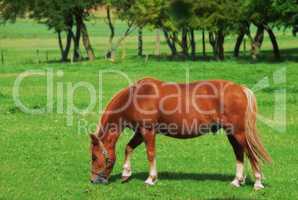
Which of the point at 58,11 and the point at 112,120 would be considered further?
the point at 58,11

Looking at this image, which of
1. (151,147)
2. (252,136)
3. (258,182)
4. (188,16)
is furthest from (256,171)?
(188,16)

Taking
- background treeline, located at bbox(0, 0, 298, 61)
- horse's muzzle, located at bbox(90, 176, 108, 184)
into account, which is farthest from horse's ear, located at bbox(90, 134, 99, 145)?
background treeline, located at bbox(0, 0, 298, 61)

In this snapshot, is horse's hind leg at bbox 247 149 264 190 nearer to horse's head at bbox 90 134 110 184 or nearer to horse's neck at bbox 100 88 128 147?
horse's neck at bbox 100 88 128 147

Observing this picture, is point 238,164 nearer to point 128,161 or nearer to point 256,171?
point 256,171

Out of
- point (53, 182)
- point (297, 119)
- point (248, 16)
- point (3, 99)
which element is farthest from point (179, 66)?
point (53, 182)

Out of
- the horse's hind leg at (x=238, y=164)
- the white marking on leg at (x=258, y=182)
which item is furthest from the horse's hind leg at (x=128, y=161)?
the white marking on leg at (x=258, y=182)

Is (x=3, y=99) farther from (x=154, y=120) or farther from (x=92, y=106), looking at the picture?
(x=154, y=120)

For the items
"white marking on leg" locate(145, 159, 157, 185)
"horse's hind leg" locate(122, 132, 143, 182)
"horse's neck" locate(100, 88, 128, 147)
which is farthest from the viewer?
"horse's hind leg" locate(122, 132, 143, 182)

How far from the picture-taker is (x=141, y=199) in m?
11.7

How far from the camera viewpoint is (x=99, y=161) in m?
12.5

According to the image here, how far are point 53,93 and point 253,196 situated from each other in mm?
20158

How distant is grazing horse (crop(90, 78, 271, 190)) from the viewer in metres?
12.3

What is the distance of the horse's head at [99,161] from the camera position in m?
12.4

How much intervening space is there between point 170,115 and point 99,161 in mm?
1644
